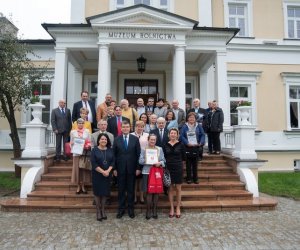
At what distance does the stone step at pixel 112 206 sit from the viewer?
22.7 feet

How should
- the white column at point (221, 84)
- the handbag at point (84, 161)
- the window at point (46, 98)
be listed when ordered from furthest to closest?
1. the window at point (46, 98)
2. the white column at point (221, 84)
3. the handbag at point (84, 161)

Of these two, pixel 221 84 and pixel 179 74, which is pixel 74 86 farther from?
pixel 221 84

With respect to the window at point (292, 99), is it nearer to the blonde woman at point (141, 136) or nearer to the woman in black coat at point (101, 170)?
the blonde woman at point (141, 136)

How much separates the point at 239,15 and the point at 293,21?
2.75 m

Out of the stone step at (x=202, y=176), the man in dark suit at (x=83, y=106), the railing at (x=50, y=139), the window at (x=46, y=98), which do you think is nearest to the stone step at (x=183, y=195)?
the stone step at (x=202, y=176)

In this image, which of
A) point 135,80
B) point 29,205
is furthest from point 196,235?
point 135,80

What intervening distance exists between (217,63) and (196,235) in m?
7.19

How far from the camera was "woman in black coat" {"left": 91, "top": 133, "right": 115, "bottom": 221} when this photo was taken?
623 centimetres

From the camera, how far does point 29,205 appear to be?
6.93 m

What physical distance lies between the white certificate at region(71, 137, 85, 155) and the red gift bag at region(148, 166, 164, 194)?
6.13 feet

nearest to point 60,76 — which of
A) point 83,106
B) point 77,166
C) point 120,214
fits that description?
point 83,106

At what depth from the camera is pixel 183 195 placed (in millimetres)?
7418

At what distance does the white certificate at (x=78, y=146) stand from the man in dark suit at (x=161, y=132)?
1.67 meters

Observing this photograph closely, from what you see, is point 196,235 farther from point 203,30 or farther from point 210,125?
point 203,30
